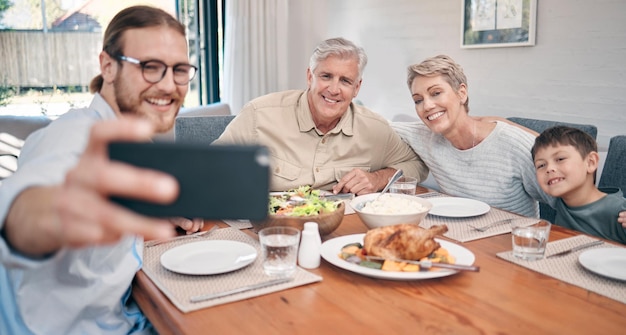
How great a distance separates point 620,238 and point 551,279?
71cm

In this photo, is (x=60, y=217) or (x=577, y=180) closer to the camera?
(x=60, y=217)

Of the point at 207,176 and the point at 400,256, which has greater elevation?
the point at 207,176

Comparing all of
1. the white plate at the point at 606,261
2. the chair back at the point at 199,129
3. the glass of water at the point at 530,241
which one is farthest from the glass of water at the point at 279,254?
the chair back at the point at 199,129

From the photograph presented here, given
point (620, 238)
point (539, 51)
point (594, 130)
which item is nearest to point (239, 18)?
point (539, 51)

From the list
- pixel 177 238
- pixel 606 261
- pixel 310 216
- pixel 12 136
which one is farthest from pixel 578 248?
pixel 12 136

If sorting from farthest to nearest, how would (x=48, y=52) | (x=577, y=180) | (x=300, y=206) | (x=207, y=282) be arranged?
(x=48, y=52)
(x=577, y=180)
(x=300, y=206)
(x=207, y=282)

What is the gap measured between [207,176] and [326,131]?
181 cm

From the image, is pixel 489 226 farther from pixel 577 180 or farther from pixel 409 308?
pixel 409 308

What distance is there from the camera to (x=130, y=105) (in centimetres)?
129

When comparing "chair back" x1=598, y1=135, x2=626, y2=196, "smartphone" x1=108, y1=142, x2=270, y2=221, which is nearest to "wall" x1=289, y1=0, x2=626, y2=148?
"chair back" x1=598, y1=135, x2=626, y2=196

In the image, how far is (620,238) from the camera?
1758mm

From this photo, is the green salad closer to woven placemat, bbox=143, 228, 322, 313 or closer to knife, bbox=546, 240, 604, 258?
woven placemat, bbox=143, 228, 322, 313

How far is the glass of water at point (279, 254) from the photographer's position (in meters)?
1.23

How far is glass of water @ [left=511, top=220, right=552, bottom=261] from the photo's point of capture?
1326mm
